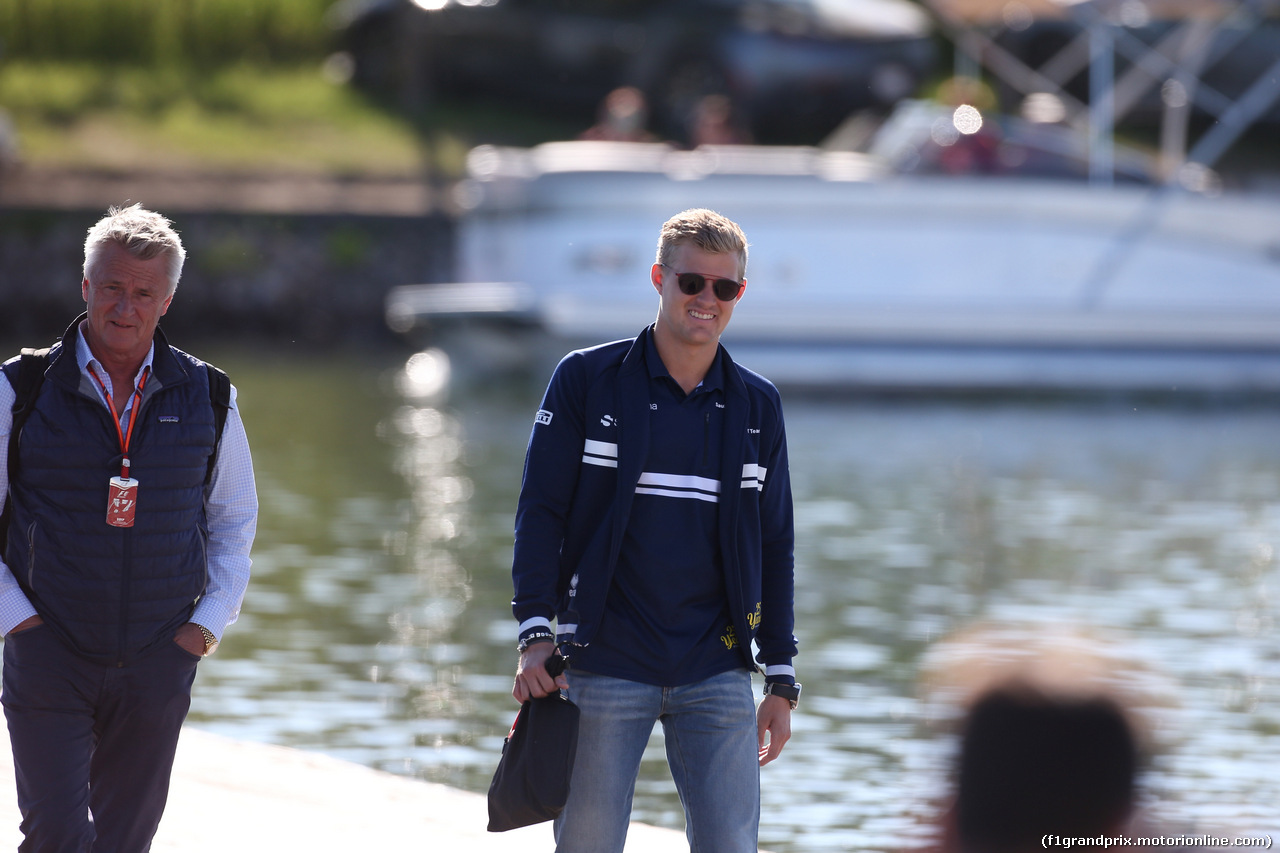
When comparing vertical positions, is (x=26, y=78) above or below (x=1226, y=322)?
above

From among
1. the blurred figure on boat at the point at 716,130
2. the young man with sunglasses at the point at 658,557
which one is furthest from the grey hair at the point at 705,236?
the blurred figure on boat at the point at 716,130

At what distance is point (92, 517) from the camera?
3.47 metres

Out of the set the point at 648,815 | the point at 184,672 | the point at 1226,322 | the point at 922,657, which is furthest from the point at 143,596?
the point at 1226,322

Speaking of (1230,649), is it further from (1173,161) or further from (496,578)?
(1173,161)

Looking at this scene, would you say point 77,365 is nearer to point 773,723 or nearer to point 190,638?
point 190,638

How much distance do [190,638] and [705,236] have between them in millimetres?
1368

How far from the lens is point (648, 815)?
244 inches

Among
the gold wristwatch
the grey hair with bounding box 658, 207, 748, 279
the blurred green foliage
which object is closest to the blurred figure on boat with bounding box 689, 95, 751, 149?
the blurred green foliage

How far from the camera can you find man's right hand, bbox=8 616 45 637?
346 cm

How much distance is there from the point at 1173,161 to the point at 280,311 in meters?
12.4

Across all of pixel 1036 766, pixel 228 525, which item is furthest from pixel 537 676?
pixel 1036 766

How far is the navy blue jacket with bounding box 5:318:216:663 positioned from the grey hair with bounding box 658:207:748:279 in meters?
1.07

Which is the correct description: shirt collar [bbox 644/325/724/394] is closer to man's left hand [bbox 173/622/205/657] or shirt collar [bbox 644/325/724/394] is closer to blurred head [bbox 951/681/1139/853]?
man's left hand [bbox 173/622/205/657]

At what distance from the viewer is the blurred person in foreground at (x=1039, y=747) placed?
1.64 meters
